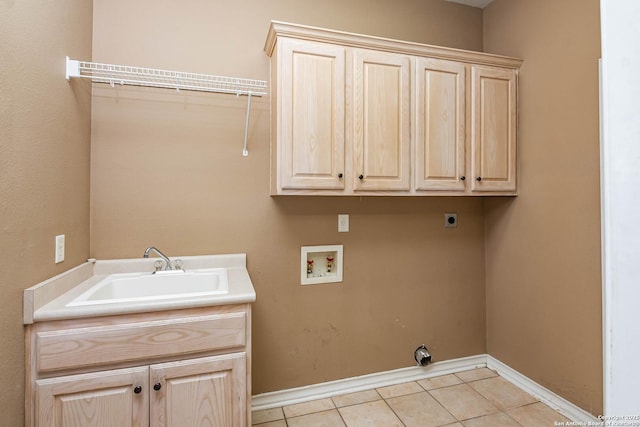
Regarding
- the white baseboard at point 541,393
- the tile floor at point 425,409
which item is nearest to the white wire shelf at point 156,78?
the tile floor at point 425,409

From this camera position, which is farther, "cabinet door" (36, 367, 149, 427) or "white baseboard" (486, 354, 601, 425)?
"white baseboard" (486, 354, 601, 425)

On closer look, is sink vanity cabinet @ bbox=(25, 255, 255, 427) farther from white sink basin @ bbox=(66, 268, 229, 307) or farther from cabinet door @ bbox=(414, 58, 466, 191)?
cabinet door @ bbox=(414, 58, 466, 191)

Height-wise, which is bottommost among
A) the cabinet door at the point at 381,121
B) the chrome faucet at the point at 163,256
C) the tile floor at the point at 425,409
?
the tile floor at the point at 425,409

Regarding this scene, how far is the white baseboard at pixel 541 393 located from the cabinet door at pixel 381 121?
1587 mm

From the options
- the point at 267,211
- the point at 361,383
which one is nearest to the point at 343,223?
the point at 267,211

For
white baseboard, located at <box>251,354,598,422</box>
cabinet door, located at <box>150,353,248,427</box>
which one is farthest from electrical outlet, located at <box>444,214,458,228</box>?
cabinet door, located at <box>150,353,248,427</box>

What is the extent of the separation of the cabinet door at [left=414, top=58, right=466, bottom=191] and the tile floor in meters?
1.38

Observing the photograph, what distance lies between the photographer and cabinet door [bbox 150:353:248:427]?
4.24 feet

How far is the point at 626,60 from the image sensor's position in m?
0.40

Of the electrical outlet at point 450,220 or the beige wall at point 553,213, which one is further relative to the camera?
the electrical outlet at point 450,220

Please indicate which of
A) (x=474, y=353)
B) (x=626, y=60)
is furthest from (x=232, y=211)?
(x=474, y=353)

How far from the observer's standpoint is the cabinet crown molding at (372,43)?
1763mm

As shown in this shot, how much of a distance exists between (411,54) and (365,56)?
1.02 feet

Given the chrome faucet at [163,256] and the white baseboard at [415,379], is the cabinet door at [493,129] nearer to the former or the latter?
the white baseboard at [415,379]
